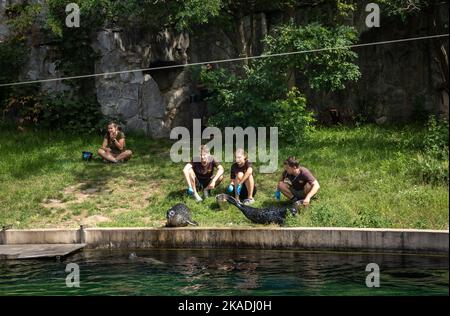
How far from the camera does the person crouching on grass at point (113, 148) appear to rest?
15812mm

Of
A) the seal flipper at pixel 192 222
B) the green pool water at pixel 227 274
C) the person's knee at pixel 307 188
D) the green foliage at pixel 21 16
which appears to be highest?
the green foliage at pixel 21 16

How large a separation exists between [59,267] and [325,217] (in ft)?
13.9

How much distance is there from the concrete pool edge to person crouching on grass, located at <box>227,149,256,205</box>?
1.64 meters

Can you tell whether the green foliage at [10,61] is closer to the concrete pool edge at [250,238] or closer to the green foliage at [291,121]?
the green foliage at [291,121]

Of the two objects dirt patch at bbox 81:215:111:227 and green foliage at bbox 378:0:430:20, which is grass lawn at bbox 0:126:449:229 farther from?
green foliage at bbox 378:0:430:20

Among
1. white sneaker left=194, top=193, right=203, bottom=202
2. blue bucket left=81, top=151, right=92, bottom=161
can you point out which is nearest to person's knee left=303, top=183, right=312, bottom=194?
white sneaker left=194, top=193, right=203, bottom=202

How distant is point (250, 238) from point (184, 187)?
3.04 metres

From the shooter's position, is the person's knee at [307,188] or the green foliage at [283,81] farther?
the green foliage at [283,81]

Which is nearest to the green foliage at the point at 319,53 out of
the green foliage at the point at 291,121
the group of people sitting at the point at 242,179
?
the green foliage at the point at 291,121

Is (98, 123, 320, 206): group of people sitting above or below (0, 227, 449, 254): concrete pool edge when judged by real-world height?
above

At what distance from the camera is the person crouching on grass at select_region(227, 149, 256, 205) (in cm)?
1287

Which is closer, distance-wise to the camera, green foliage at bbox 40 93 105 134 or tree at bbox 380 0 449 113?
tree at bbox 380 0 449 113

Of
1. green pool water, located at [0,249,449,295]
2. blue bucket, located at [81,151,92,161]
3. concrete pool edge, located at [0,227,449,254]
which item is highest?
blue bucket, located at [81,151,92,161]
